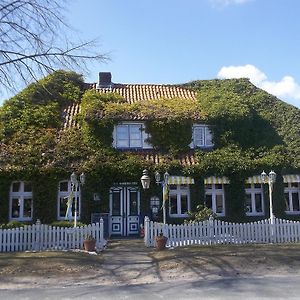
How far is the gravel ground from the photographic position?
1148 cm

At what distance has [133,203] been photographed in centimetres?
2256

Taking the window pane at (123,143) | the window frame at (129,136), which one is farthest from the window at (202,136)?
the window pane at (123,143)

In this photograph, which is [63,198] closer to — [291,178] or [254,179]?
[254,179]

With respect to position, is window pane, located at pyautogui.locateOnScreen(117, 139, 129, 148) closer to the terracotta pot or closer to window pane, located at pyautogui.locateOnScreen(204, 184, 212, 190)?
window pane, located at pyautogui.locateOnScreen(204, 184, 212, 190)

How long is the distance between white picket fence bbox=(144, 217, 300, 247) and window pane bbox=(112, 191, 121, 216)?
5453 mm

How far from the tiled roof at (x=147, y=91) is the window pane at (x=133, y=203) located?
23.3 feet

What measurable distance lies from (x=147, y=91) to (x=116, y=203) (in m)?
9.82

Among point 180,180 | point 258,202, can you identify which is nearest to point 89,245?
point 180,180

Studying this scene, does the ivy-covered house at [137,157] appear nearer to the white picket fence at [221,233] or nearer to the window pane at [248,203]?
the window pane at [248,203]

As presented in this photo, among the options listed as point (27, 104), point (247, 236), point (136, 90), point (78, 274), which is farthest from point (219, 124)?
point (78, 274)

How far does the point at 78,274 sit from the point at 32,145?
40.7 feet

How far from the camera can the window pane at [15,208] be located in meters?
22.2

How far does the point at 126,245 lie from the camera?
18000mm

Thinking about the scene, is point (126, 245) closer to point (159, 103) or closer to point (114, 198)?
point (114, 198)
